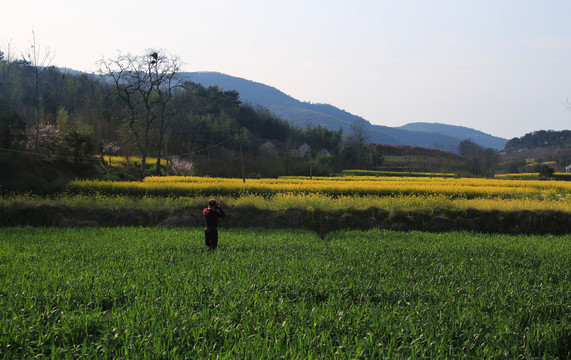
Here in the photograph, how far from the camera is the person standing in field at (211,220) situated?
10.5 metres

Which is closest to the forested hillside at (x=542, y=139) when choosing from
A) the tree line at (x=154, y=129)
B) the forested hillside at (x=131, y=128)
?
the tree line at (x=154, y=129)

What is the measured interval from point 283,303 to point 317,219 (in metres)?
12.9

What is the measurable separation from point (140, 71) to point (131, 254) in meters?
40.0

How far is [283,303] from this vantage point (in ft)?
19.3

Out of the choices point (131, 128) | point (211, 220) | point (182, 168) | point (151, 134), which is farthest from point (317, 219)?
point (151, 134)

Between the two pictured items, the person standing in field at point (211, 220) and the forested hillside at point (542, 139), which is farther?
the forested hillside at point (542, 139)

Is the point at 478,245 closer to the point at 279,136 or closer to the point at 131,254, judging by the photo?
the point at 131,254

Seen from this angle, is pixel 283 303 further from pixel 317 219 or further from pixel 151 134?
pixel 151 134

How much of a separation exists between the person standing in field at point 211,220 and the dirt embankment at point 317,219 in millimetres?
7409

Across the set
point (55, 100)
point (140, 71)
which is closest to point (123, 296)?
point (140, 71)

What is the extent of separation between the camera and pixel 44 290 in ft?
21.2

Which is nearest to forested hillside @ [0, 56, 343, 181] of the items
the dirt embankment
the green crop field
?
the dirt embankment

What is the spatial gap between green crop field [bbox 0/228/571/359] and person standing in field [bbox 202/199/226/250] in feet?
1.07

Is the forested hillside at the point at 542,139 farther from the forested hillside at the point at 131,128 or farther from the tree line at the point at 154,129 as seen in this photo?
the forested hillside at the point at 131,128
